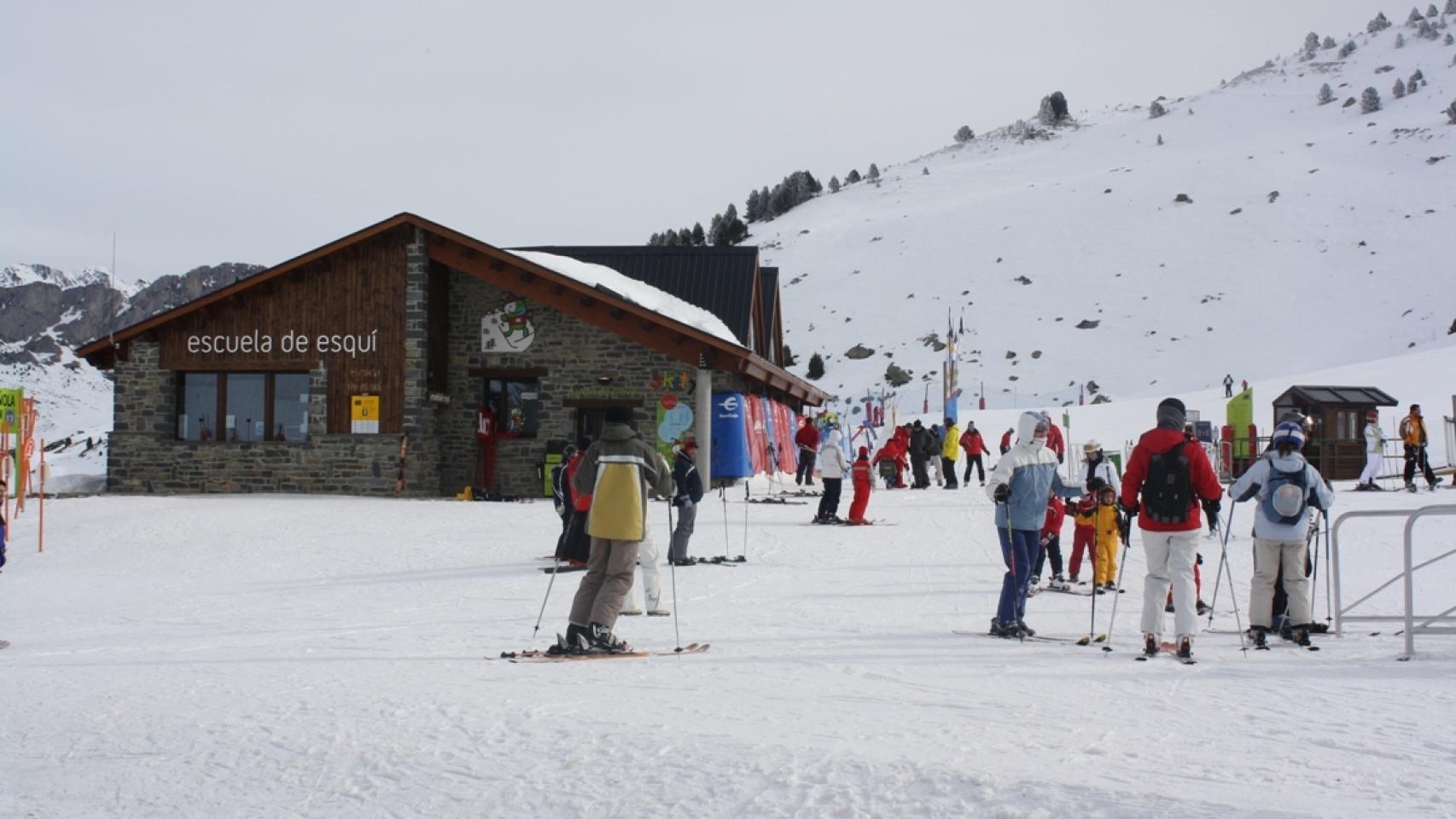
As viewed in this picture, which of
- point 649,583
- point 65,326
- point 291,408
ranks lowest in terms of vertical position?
point 649,583

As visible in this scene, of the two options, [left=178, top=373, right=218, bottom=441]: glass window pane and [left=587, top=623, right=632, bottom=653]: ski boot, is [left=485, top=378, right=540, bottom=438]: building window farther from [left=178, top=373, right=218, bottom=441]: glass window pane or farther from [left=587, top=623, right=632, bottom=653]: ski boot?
[left=587, top=623, right=632, bottom=653]: ski boot

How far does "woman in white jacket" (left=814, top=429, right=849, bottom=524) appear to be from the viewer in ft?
57.0

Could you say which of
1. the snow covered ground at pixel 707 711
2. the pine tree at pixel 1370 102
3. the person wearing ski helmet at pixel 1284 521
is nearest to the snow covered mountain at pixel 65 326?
the snow covered ground at pixel 707 711

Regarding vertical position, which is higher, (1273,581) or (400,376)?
(400,376)

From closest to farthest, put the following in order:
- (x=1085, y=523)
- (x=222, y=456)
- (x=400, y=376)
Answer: (x=1085, y=523) < (x=400, y=376) < (x=222, y=456)

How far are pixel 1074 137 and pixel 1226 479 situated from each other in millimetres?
100069

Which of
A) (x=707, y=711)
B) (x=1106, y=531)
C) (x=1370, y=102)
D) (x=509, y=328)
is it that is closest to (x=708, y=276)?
(x=509, y=328)

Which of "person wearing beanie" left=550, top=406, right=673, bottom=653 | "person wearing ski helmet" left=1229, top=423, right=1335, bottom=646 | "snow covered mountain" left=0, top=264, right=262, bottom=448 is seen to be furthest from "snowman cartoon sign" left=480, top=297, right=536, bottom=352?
"snow covered mountain" left=0, top=264, right=262, bottom=448

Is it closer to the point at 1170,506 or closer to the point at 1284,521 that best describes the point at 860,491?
the point at 1284,521

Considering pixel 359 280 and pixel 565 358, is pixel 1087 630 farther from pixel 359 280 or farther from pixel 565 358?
pixel 359 280

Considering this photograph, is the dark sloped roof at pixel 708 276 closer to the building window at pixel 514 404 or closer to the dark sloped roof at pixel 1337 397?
the building window at pixel 514 404

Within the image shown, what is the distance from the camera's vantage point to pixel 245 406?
22906 mm

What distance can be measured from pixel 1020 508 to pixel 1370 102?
11278cm

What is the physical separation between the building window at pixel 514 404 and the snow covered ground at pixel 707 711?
1111cm
